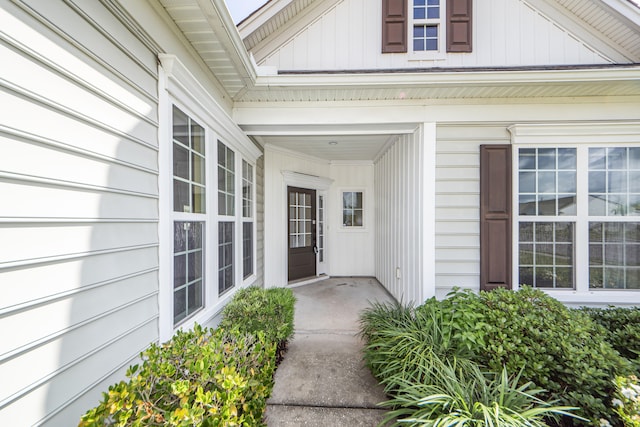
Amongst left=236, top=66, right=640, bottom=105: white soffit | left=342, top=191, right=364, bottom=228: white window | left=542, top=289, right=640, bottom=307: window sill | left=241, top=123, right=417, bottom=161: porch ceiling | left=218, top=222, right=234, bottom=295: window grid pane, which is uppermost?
→ left=236, top=66, right=640, bottom=105: white soffit

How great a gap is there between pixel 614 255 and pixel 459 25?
348cm

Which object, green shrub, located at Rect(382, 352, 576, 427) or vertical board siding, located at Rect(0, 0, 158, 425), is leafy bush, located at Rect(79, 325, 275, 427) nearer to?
vertical board siding, located at Rect(0, 0, 158, 425)

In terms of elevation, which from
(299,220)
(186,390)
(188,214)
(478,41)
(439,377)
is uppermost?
(478,41)

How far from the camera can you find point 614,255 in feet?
10.6

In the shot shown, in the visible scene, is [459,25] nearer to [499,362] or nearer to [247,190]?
[247,190]

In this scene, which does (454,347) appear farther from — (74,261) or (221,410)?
(74,261)

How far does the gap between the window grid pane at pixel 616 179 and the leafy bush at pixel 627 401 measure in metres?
2.36

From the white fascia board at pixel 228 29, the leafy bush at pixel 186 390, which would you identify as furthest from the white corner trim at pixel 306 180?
the leafy bush at pixel 186 390

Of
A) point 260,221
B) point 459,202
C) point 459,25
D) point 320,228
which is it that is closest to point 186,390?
point 459,202

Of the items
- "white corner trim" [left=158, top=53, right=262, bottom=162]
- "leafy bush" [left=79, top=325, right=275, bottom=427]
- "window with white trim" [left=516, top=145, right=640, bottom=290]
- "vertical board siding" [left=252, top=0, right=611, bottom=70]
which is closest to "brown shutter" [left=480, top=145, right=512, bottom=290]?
"window with white trim" [left=516, top=145, right=640, bottom=290]

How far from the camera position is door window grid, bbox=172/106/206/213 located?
2.04 meters

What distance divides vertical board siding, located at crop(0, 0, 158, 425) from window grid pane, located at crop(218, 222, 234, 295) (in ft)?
4.21

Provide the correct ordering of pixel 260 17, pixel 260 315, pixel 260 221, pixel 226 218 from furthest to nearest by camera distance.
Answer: pixel 260 221 → pixel 260 17 → pixel 226 218 → pixel 260 315

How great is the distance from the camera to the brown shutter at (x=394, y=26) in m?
3.51
